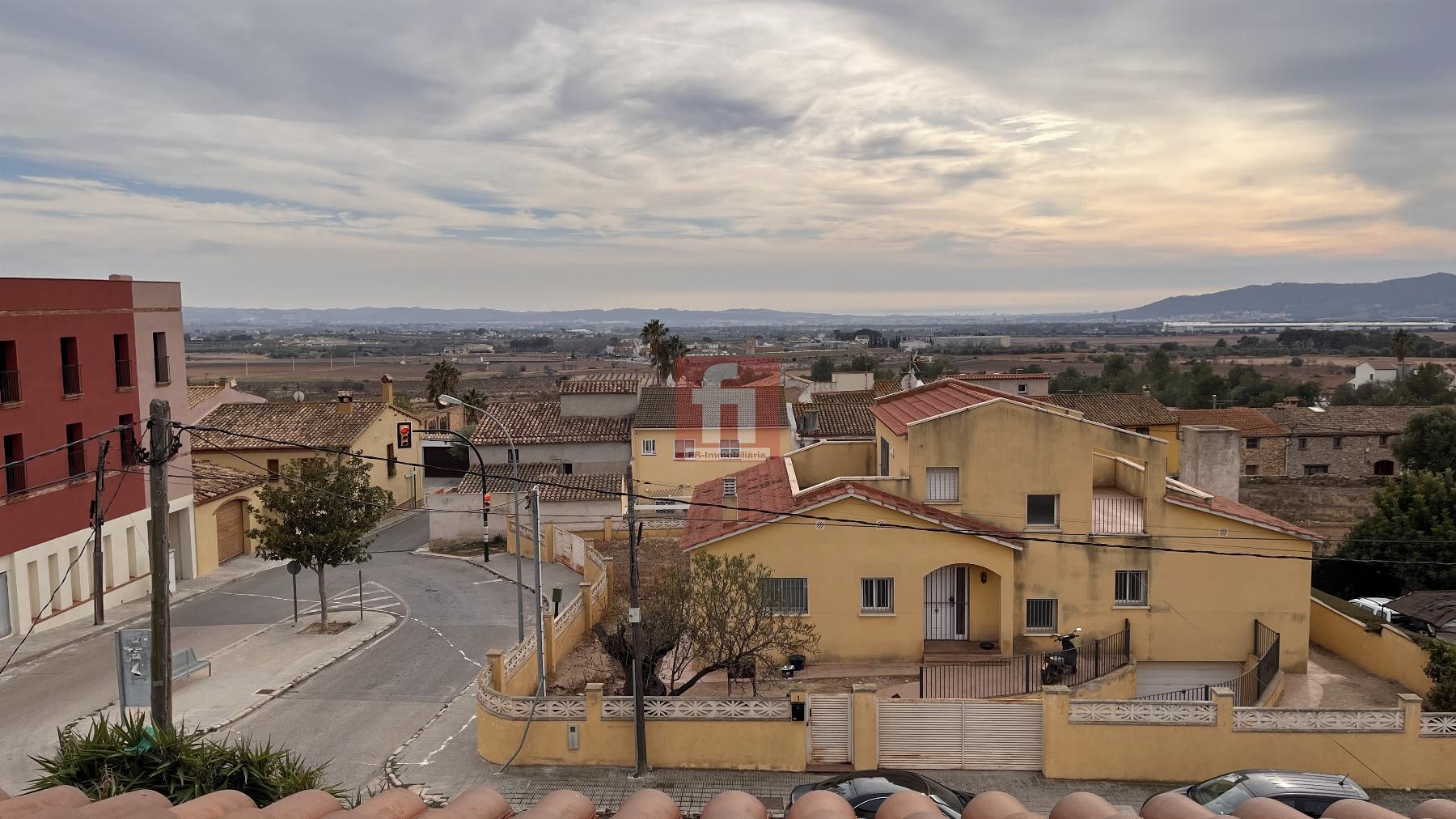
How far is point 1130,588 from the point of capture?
2498cm

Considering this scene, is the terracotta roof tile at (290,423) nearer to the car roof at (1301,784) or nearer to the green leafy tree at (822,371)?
the car roof at (1301,784)

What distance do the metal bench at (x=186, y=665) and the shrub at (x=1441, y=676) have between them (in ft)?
89.6

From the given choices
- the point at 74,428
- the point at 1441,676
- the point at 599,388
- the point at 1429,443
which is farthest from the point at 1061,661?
the point at 1429,443

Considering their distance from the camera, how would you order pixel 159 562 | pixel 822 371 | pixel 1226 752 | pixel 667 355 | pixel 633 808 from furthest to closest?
1. pixel 822 371
2. pixel 667 355
3. pixel 1226 752
4. pixel 159 562
5. pixel 633 808

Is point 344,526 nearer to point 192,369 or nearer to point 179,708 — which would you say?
point 179,708

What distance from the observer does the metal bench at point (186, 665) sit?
76.3 feet

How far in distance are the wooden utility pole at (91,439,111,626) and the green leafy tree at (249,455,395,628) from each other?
3.76 metres

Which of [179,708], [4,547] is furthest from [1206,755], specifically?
[4,547]

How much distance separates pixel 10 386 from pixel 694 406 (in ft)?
89.5

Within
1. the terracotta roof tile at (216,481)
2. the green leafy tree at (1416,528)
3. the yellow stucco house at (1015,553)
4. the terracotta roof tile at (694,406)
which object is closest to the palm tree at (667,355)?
the terracotta roof tile at (694,406)

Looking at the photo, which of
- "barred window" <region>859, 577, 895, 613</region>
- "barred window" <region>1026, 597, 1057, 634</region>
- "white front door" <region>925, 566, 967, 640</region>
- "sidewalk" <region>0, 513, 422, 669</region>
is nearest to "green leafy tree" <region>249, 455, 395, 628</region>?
"sidewalk" <region>0, 513, 422, 669</region>

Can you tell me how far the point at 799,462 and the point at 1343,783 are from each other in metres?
18.7

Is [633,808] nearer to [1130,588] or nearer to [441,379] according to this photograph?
[1130,588]

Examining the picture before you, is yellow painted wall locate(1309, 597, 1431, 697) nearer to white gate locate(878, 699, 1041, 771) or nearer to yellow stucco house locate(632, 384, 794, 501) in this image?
white gate locate(878, 699, 1041, 771)
